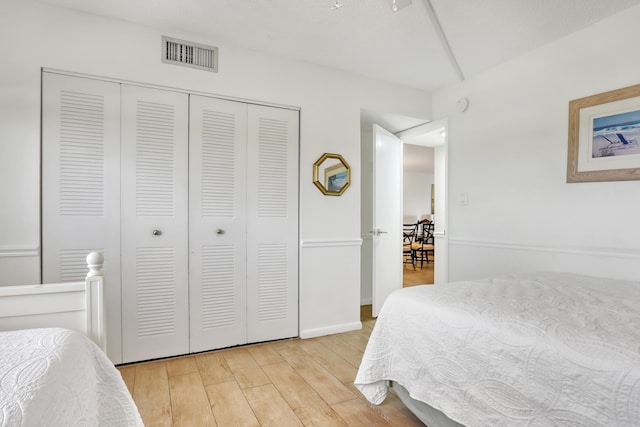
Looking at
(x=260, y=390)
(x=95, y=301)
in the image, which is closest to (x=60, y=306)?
(x=95, y=301)

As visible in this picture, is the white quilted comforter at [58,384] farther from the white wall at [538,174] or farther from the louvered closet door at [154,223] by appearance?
the white wall at [538,174]

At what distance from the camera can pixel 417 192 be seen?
32.2 feet

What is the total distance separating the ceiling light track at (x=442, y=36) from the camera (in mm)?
2172

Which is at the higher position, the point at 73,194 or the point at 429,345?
the point at 73,194

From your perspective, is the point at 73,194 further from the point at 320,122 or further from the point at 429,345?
the point at 429,345

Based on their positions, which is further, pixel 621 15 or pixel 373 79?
pixel 373 79

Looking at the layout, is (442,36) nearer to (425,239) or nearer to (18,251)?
(18,251)

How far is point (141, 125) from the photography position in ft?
7.67

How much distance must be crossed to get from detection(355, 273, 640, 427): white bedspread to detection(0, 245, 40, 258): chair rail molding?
6.84ft

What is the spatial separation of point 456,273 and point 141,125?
2.89 meters

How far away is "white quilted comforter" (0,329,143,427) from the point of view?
0.74 metres

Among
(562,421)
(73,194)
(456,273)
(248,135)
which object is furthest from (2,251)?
(456,273)

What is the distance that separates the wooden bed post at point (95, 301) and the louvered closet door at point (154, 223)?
102 centimetres

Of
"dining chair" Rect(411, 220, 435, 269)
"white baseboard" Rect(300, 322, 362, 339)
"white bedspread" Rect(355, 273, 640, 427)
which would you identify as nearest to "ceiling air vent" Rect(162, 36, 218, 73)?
"white bedspread" Rect(355, 273, 640, 427)
